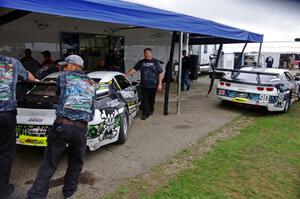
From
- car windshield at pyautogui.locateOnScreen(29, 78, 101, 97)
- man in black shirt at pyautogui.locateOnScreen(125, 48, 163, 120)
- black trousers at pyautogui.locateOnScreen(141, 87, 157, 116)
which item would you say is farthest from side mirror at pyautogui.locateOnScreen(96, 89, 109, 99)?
black trousers at pyautogui.locateOnScreen(141, 87, 157, 116)

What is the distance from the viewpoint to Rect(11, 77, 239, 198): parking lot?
386 centimetres

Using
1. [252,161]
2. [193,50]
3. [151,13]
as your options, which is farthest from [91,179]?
[193,50]

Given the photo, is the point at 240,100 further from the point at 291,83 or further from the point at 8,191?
the point at 8,191

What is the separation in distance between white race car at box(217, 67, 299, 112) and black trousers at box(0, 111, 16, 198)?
6.45 m

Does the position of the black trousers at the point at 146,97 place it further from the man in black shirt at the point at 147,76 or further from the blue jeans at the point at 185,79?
the blue jeans at the point at 185,79

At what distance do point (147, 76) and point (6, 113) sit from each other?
4322mm

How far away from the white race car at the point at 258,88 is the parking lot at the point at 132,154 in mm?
642

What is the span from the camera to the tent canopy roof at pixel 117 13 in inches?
141

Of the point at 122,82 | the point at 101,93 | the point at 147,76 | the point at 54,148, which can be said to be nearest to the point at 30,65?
the point at 122,82

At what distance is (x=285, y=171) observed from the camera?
14.5 feet

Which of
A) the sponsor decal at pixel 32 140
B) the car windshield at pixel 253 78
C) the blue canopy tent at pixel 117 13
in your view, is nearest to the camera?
the blue canopy tent at pixel 117 13

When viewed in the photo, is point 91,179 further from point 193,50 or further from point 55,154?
point 193,50

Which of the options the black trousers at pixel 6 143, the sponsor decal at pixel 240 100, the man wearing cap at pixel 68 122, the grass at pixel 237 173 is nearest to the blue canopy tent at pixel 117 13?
the man wearing cap at pixel 68 122

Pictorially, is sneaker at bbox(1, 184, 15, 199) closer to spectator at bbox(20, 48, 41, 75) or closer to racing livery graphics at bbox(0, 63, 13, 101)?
racing livery graphics at bbox(0, 63, 13, 101)
